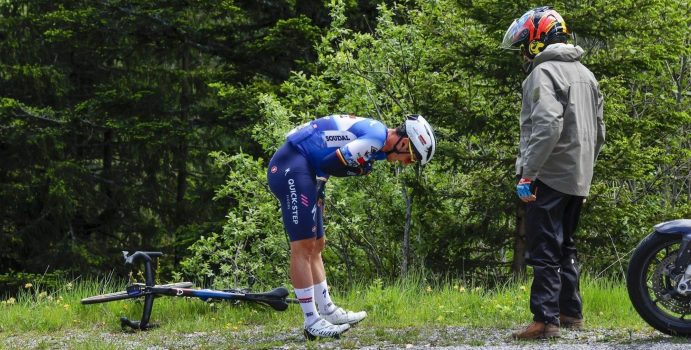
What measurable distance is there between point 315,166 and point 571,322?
2151 millimetres

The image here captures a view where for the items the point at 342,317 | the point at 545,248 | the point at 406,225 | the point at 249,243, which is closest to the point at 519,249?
the point at 406,225

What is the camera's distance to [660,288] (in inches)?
241

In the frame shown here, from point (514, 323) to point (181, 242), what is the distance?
10579 millimetres

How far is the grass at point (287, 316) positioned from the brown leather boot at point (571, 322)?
15 cm

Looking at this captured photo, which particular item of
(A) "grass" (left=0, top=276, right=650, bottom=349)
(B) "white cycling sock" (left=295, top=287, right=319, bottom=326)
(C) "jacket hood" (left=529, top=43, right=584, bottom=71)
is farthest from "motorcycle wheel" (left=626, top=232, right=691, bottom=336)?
(B) "white cycling sock" (left=295, top=287, right=319, bottom=326)

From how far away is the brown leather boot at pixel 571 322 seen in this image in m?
6.63

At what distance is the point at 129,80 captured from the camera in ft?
64.2

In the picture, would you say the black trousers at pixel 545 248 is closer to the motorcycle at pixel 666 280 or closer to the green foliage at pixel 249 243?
the motorcycle at pixel 666 280

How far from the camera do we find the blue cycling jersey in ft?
21.1

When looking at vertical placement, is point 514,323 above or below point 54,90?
below

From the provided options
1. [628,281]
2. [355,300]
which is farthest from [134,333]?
[628,281]

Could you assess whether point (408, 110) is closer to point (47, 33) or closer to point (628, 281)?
point (628, 281)

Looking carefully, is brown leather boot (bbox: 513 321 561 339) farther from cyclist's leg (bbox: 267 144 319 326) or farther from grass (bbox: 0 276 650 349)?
cyclist's leg (bbox: 267 144 319 326)

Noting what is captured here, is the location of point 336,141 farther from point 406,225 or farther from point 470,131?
point 406,225
